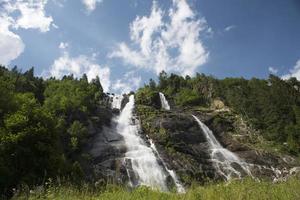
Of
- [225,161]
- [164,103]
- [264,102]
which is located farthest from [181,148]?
[264,102]

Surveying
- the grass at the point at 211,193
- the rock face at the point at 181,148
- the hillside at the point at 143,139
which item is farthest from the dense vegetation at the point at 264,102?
the grass at the point at 211,193

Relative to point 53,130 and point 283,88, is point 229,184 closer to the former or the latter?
point 53,130

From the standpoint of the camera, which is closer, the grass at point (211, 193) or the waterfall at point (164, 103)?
the grass at point (211, 193)

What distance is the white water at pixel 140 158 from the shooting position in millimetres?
39250

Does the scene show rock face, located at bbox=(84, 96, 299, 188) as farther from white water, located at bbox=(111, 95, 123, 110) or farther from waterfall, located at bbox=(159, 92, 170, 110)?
waterfall, located at bbox=(159, 92, 170, 110)

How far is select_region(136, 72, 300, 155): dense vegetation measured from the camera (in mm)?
71750

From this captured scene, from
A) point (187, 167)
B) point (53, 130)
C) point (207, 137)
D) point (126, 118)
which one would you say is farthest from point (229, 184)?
point (126, 118)

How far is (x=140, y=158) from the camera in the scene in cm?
4309

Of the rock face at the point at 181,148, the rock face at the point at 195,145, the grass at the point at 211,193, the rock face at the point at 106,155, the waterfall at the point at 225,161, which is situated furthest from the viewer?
the waterfall at the point at 225,161

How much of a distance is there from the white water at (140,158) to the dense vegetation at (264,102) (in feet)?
68.6

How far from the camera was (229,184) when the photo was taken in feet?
23.4

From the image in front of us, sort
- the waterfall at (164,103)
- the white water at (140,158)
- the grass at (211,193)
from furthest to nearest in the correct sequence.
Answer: the waterfall at (164,103) → the white water at (140,158) → the grass at (211,193)

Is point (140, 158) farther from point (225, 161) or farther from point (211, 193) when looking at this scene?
point (211, 193)

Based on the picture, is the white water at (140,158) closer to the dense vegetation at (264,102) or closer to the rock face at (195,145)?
the rock face at (195,145)
